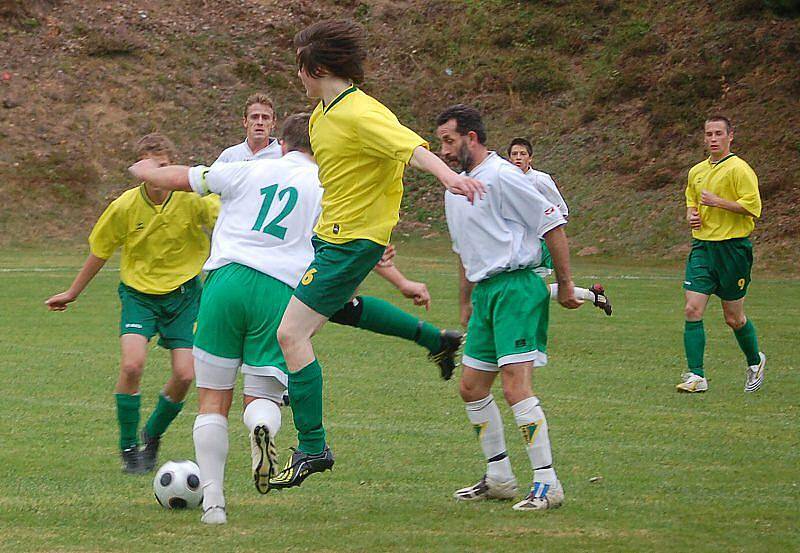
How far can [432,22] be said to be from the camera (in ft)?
121

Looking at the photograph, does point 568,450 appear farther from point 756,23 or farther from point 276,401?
point 756,23

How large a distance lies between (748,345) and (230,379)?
19.1 feet

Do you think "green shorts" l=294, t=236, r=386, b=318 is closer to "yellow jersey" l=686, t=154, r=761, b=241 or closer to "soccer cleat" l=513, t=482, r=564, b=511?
"soccer cleat" l=513, t=482, r=564, b=511

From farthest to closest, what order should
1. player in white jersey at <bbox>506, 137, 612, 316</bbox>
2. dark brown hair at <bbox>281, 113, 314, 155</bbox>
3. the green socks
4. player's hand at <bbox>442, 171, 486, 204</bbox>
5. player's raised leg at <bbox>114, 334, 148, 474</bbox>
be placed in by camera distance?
1. player in white jersey at <bbox>506, 137, 612, 316</bbox>
2. player's raised leg at <bbox>114, 334, 148, 474</bbox>
3. the green socks
4. dark brown hair at <bbox>281, 113, 314, 155</bbox>
5. player's hand at <bbox>442, 171, 486, 204</bbox>

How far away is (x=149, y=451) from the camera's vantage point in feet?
22.9

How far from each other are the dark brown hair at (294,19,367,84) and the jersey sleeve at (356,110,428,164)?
0.94 ft

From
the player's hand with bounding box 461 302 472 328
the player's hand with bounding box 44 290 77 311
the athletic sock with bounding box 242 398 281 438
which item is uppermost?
the player's hand with bounding box 461 302 472 328

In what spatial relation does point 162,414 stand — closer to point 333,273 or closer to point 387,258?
point 387,258

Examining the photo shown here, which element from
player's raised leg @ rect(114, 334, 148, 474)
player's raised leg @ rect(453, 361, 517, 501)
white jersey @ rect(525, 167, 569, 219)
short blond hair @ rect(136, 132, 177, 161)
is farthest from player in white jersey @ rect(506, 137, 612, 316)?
player's raised leg @ rect(114, 334, 148, 474)

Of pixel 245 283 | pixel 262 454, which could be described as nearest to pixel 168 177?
pixel 245 283

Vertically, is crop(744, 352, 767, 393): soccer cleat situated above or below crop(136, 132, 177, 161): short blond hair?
below

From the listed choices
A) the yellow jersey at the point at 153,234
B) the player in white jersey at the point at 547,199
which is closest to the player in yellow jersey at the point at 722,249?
the player in white jersey at the point at 547,199

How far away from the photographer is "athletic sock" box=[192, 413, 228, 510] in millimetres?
5559

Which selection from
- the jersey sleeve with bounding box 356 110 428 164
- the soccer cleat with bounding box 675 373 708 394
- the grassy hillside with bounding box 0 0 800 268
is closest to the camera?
the jersey sleeve with bounding box 356 110 428 164
